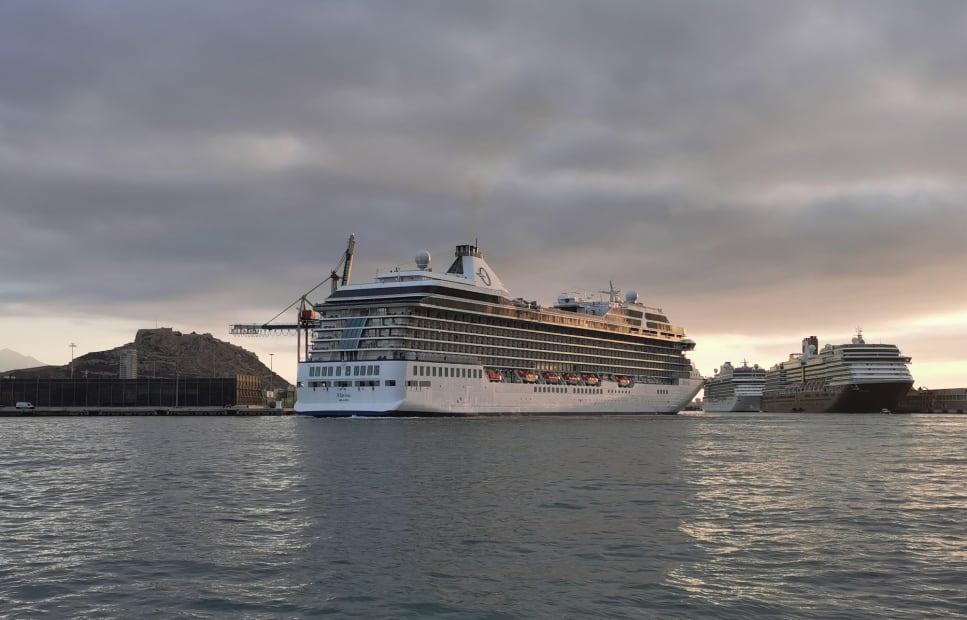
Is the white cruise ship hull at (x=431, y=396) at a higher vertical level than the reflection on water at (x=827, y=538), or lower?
higher

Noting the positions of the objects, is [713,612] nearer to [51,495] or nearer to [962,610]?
[962,610]

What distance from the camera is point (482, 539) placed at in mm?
24250

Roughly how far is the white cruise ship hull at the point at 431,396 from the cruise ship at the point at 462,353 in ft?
0.47

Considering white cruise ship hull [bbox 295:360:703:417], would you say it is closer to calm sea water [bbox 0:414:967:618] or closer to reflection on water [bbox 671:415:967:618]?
calm sea water [bbox 0:414:967:618]

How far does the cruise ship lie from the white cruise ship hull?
0.47 feet

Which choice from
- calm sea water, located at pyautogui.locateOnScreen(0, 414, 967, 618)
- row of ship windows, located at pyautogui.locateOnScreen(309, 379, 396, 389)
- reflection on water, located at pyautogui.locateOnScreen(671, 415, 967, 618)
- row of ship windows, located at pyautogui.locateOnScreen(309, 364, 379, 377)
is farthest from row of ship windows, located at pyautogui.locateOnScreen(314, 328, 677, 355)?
reflection on water, located at pyautogui.locateOnScreen(671, 415, 967, 618)

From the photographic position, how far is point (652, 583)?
1923cm

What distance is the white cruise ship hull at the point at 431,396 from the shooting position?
104375 mm

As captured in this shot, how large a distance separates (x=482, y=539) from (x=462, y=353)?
93.4 metres

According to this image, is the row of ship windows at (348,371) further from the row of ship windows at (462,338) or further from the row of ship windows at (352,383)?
the row of ship windows at (462,338)

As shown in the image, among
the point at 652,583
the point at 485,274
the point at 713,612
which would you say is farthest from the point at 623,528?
the point at 485,274

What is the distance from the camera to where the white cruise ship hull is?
104375 mm

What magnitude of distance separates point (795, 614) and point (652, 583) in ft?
Answer: 11.2

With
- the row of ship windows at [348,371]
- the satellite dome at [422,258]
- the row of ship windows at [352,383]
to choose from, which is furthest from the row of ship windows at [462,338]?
the satellite dome at [422,258]
